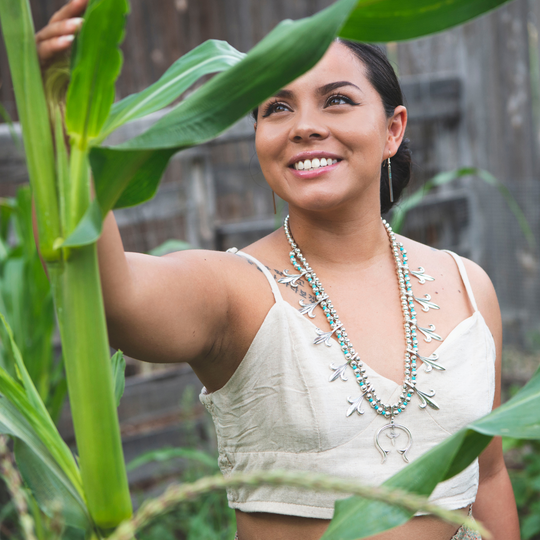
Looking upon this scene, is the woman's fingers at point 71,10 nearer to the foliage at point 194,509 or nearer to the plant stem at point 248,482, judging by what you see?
the plant stem at point 248,482

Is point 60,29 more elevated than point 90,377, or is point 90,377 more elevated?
point 60,29

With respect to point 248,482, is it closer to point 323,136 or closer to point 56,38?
point 56,38

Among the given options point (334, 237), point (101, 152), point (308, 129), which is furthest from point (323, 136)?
Answer: point (101, 152)

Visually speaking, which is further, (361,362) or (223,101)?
(361,362)

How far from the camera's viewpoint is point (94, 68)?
0.50m

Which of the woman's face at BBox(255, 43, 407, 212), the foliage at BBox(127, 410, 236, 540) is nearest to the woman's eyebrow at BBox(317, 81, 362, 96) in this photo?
the woman's face at BBox(255, 43, 407, 212)

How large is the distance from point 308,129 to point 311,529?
62 centimetres

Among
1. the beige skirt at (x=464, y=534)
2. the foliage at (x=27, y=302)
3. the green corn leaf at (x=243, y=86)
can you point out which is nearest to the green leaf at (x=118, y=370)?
the green corn leaf at (x=243, y=86)

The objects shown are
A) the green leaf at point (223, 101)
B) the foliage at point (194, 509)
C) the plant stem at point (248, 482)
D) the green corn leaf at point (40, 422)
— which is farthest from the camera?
the foliage at point (194, 509)

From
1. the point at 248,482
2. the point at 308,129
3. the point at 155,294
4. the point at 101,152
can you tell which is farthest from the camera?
the point at 308,129

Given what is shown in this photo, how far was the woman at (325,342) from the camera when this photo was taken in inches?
37.2

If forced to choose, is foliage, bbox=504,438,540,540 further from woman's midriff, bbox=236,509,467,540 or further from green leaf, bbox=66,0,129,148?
green leaf, bbox=66,0,129,148

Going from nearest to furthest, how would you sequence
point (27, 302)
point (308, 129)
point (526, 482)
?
point (308, 129) < point (27, 302) < point (526, 482)

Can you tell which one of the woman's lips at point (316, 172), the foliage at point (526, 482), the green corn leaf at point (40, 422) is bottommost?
the foliage at point (526, 482)
